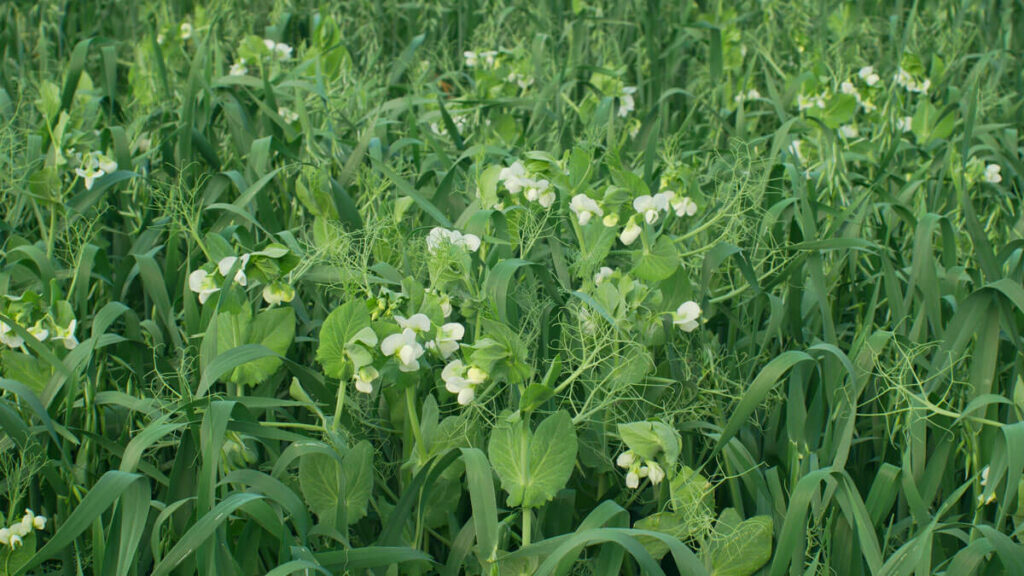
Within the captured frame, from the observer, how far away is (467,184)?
1971 mm

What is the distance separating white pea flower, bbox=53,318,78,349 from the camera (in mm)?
1429

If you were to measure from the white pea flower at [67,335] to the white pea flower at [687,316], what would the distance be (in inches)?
36.2

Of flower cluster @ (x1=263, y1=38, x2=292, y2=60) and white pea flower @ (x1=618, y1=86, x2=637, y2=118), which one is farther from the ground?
flower cluster @ (x1=263, y1=38, x2=292, y2=60)

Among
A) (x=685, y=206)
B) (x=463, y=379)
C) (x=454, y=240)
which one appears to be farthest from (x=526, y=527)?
(x=685, y=206)

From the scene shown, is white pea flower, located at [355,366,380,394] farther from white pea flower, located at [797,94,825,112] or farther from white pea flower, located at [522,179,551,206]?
white pea flower, located at [797,94,825,112]

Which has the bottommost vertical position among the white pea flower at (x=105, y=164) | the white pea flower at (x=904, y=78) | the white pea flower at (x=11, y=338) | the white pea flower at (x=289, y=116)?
the white pea flower at (x=289, y=116)

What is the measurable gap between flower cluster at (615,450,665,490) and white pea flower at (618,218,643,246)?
360 mm


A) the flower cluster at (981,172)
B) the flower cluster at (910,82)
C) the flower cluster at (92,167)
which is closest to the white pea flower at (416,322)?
the flower cluster at (92,167)

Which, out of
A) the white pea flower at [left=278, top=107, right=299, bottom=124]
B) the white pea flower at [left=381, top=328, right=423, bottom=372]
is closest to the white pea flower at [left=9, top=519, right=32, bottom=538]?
the white pea flower at [left=381, top=328, right=423, bottom=372]

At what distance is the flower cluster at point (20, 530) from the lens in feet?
3.97

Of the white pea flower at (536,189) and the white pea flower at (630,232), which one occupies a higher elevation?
the white pea flower at (536,189)

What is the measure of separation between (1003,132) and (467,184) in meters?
1.50

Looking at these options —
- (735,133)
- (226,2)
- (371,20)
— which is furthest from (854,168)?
(226,2)

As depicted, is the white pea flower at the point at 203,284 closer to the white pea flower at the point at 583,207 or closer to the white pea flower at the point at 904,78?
the white pea flower at the point at 583,207
